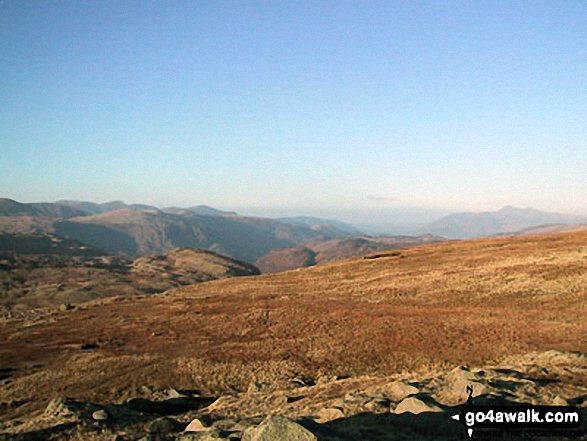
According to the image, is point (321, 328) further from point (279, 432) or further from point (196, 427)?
point (279, 432)

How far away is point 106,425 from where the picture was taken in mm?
14648

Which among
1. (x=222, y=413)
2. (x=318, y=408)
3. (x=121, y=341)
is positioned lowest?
(x=121, y=341)

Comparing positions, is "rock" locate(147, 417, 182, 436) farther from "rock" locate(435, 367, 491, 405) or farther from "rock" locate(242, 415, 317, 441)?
"rock" locate(435, 367, 491, 405)

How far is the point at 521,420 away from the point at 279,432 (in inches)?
290

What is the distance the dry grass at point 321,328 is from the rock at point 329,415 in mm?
10949

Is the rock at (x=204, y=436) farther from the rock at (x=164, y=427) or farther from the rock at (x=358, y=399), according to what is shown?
the rock at (x=358, y=399)

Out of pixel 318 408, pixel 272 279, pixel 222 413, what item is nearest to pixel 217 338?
pixel 222 413

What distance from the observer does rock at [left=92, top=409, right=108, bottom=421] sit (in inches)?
597

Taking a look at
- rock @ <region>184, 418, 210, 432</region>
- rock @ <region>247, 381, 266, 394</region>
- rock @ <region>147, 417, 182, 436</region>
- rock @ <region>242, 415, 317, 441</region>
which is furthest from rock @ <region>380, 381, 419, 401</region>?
rock @ <region>247, 381, 266, 394</region>

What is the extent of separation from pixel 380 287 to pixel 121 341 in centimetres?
3164

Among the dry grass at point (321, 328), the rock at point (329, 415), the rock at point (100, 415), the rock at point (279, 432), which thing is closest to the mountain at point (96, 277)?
the dry grass at point (321, 328)

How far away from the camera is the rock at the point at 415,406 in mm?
12625

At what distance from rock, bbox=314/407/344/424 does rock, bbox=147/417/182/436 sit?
17.5 feet

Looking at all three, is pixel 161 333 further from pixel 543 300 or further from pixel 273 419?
pixel 543 300
